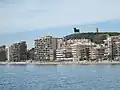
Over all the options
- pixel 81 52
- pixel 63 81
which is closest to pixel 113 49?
pixel 81 52

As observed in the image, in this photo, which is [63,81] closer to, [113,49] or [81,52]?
[113,49]

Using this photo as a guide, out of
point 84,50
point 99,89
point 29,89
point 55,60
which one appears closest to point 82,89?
point 99,89

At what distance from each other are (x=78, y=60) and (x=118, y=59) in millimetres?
20519

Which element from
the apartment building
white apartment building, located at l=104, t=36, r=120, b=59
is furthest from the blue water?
the apartment building

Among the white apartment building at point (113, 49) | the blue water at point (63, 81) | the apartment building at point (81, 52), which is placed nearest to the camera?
the blue water at point (63, 81)

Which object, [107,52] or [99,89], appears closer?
[99,89]

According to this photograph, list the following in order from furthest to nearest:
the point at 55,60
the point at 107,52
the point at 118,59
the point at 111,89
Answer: the point at 55,60 → the point at 107,52 → the point at 118,59 → the point at 111,89

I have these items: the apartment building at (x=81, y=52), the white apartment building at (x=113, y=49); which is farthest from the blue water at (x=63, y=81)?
the apartment building at (x=81, y=52)

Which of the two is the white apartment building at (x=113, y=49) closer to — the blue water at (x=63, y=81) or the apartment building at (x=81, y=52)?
the apartment building at (x=81, y=52)

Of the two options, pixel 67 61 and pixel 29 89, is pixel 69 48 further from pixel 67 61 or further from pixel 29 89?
pixel 29 89

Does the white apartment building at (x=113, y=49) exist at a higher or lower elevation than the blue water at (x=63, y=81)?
higher

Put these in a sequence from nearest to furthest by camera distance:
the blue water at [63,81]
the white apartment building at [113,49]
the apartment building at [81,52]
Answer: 1. the blue water at [63,81]
2. the white apartment building at [113,49]
3. the apartment building at [81,52]

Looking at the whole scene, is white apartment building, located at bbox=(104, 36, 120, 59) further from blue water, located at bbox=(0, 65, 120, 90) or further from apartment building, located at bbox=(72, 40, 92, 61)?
blue water, located at bbox=(0, 65, 120, 90)

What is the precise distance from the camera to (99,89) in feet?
132
